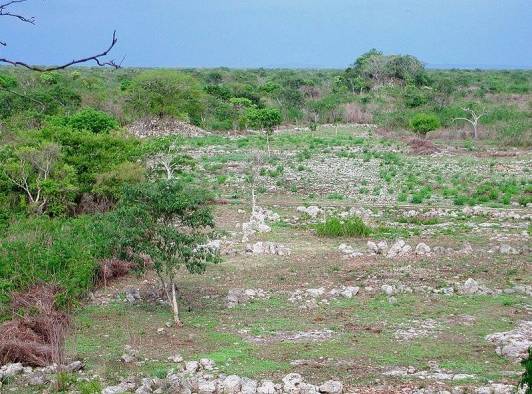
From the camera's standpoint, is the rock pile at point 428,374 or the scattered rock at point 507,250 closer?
the rock pile at point 428,374

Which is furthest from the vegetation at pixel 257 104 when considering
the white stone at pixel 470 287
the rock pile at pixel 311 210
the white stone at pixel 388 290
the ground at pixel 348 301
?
the white stone at pixel 470 287

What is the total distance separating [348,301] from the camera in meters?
12.1

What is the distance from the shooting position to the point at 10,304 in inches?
428

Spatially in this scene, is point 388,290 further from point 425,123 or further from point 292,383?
point 425,123

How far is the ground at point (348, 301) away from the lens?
30.6 ft

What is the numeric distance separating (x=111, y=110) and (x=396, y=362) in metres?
35.2

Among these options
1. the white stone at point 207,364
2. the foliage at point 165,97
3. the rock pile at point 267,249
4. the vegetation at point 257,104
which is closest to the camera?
the white stone at point 207,364

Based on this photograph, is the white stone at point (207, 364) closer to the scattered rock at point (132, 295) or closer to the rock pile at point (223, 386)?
the rock pile at point (223, 386)

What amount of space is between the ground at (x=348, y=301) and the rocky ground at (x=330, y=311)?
0.03 meters

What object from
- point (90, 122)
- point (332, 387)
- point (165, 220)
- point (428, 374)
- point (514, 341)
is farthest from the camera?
point (90, 122)

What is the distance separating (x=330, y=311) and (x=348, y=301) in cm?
65

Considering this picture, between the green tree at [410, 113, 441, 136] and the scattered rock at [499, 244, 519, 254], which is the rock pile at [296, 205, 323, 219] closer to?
the scattered rock at [499, 244, 519, 254]

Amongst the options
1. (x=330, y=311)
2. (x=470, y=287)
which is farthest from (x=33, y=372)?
(x=470, y=287)

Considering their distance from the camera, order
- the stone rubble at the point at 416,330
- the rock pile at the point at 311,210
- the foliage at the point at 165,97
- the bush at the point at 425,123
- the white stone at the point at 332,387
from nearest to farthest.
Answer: the white stone at the point at 332,387 < the stone rubble at the point at 416,330 < the rock pile at the point at 311,210 < the bush at the point at 425,123 < the foliage at the point at 165,97
